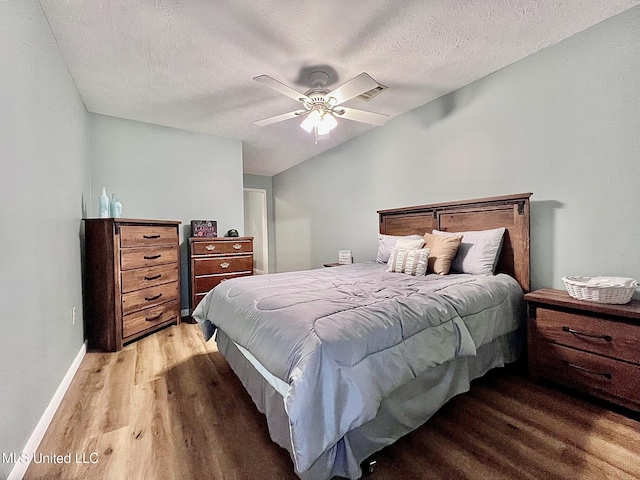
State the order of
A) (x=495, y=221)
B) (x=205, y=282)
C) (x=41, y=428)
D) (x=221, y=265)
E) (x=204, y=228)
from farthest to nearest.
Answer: (x=204, y=228) < (x=221, y=265) < (x=205, y=282) < (x=495, y=221) < (x=41, y=428)

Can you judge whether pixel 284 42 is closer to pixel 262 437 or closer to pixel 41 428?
pixel 262 437

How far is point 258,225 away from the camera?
7.08m

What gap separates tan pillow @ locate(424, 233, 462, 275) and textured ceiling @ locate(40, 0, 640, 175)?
1484mm

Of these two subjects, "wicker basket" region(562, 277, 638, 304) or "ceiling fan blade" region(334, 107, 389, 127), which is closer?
"wicker basket" region(562, 277, 638, 304)

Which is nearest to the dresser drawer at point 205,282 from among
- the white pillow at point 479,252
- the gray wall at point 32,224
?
the gray wall at point 32,224

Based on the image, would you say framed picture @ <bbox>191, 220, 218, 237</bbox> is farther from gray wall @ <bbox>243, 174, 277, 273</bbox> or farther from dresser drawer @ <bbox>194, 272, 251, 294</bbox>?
gray wall @ <bbox>243, 174, 277, 273</bbox>

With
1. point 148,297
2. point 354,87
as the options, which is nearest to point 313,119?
point 354,87

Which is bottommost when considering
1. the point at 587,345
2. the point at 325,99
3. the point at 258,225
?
the point at 587,345

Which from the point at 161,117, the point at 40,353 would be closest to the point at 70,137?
the point at 161,117

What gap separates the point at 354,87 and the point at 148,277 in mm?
2668

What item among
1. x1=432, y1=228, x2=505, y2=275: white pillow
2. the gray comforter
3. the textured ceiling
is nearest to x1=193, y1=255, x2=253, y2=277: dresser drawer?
the gray comforter

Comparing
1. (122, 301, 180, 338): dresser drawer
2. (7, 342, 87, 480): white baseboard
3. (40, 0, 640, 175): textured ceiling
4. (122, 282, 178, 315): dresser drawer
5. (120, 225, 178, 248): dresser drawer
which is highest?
(40, 0, 640, 175): textured ceiling

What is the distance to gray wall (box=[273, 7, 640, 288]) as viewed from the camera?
1852 millimetres

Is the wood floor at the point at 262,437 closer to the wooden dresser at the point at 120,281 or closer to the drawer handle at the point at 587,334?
the drawer handle at the point at 587,334
